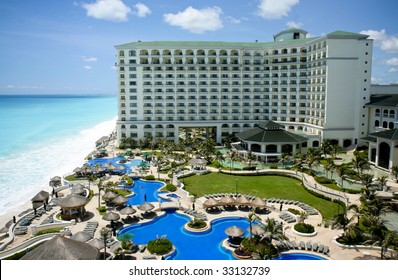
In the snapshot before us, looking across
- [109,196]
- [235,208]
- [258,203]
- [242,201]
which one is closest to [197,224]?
[235,208]

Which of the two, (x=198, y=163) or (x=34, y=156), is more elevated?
(x=198, y=163)

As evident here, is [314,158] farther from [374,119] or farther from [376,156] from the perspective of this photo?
[374,119]

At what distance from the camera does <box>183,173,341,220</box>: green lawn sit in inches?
1423

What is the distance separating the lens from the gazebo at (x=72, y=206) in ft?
104

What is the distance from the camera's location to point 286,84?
74812 millimetres

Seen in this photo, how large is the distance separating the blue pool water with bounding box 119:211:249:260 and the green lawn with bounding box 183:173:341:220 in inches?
325

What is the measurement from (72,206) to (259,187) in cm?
2250

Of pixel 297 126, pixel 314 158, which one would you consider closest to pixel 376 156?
pixel 314 158

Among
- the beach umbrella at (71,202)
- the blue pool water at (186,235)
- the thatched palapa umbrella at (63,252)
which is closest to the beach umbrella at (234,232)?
the blue pool water at (186,235)

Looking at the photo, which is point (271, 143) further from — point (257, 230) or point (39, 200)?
point (39, 200)

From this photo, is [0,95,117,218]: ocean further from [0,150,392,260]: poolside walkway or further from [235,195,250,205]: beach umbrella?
[235,195,250,205]: beach umbrella

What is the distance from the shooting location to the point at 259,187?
4169cm

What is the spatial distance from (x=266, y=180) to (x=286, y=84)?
36.6 meters

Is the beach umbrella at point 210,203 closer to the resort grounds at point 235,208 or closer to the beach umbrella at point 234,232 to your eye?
the resort grounds at point 235,208
